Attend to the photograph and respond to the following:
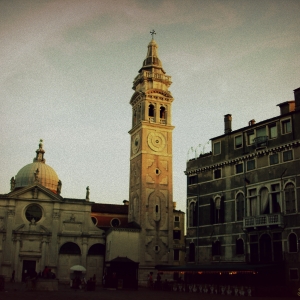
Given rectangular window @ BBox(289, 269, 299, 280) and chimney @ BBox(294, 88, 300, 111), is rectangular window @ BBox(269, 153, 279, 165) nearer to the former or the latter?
chimney @ BBox(294, 88, 300, 111)

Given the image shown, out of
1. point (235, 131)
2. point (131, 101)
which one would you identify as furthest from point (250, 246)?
point (131, 101)

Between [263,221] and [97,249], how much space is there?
2936 cm

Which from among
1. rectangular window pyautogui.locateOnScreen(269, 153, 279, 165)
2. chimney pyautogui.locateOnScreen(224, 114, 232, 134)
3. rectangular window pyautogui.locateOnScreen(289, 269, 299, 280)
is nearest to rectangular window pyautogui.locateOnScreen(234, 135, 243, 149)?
chimney pyautogui.locateOnScreen(224, 114, 232, 134)

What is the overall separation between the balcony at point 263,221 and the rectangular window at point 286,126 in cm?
715

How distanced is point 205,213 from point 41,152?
3847 cm

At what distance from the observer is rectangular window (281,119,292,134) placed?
40.2 meters

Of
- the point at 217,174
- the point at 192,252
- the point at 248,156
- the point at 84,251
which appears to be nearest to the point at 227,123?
the point at 217,174

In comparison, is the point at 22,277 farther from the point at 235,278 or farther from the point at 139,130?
the point at 235,278

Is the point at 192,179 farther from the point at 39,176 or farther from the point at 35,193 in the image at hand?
the point at 39,176

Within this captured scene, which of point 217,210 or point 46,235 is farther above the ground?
point 217,210

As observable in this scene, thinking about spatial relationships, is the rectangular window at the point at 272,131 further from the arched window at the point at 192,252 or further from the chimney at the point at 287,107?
the arched window at the point at 192,252

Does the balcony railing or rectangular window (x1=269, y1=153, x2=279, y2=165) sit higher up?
the balcony railing

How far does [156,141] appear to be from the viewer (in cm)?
6506

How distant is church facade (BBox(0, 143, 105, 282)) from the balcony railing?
95.3 ft
